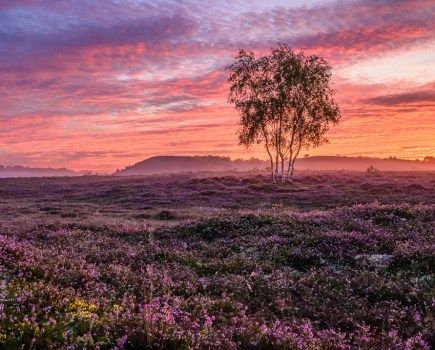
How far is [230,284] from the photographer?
10.8m

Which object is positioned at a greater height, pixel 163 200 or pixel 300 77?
pixel 300 77

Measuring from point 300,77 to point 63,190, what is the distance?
1591 inches

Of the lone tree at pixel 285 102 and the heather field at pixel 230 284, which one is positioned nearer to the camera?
the heather field at pixel 230 284

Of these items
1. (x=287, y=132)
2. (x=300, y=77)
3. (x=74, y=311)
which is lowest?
(x=74, y=311)

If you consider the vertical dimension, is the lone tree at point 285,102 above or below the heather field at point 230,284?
above

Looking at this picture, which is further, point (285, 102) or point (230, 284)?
A: point (285, 102)

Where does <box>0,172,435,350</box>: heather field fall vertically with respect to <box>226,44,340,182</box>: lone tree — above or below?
below

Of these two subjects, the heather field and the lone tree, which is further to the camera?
the lone tree

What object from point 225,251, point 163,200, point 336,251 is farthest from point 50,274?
point 163,200

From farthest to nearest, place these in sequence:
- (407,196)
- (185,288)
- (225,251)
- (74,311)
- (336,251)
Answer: (407,196), (225,251), (336,251), (185,288), (74,311)

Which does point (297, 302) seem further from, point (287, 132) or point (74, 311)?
point (287, 132)

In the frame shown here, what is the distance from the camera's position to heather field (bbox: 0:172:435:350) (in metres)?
6.54

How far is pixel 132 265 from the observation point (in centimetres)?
1319

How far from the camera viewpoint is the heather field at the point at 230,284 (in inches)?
257
